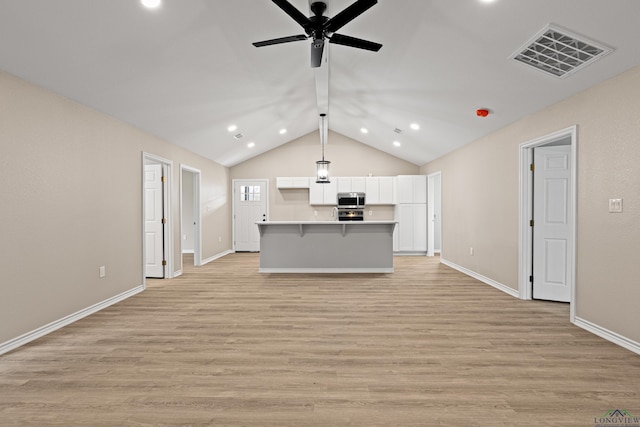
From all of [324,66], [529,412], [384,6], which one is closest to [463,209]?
[324,66]

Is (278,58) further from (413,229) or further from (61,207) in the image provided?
(413,229)

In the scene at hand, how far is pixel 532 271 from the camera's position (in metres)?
4.21

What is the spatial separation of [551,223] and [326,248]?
135 inches

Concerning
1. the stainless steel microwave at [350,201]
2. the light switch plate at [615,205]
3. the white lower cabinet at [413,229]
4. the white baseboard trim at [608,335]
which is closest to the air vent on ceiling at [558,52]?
the light switch plate at [615,205]

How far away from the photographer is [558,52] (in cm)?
282

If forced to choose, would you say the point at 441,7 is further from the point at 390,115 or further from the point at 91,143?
the point at 91,143

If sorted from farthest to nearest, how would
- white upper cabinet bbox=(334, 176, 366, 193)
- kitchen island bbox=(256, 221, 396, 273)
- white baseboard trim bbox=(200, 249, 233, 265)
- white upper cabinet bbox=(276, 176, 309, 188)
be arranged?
white upper cabinet bbox=(276, 176, 309, 188) → white upper cabinet bbox=(334, 176, 366, 193) → white baseboard trim bbox=(200, 249, 233, 265) → kitchen island bbox=(256, 221, 396, 273)

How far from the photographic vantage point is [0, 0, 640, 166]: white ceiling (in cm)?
246

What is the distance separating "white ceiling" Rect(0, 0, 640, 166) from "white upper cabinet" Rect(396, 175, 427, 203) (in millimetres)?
2709

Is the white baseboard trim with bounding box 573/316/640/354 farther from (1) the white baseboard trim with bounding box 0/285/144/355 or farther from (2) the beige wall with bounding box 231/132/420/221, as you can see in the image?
(2) the beige wall with bounding box 231/132/420/221

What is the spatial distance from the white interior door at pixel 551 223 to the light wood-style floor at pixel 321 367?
28 centimetres

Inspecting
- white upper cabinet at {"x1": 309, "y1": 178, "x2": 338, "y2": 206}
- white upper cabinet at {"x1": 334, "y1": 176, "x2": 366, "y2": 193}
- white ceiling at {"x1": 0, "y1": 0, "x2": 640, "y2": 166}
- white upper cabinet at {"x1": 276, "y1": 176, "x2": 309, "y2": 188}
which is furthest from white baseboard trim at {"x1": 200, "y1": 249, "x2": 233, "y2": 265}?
white upper cabinet at {"x1": 334, "y1": 176, "x2": 366, "y2": 193}

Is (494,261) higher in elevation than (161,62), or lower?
lower

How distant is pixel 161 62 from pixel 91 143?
136cm
